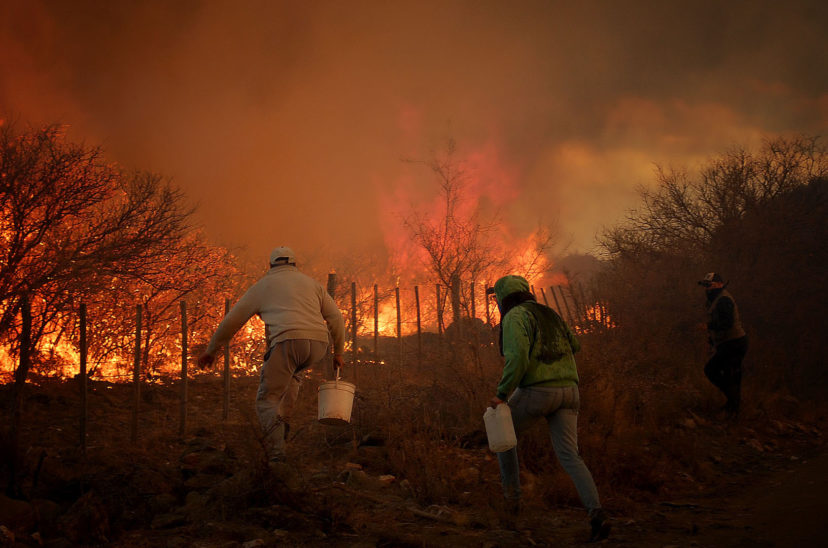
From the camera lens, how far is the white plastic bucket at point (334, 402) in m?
5.27

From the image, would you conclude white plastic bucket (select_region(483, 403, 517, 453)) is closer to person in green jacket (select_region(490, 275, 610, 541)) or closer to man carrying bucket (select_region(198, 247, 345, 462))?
person in green jacket (select_region(490, 275, 610, 541))

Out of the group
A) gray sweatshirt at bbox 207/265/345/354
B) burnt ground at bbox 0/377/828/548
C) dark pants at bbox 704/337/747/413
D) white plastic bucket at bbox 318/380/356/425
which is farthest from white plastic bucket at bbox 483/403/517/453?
dark pants at bbox 704/337/747/413

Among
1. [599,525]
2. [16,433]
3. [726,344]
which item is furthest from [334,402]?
[726,344]

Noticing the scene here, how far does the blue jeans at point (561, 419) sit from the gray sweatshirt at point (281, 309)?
79.6 inches

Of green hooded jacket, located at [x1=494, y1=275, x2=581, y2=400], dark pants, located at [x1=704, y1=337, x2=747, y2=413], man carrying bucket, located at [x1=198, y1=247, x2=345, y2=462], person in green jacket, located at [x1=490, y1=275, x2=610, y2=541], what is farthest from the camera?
dark pants, located at [x1=704, y1=337, x2=747, y2=413]

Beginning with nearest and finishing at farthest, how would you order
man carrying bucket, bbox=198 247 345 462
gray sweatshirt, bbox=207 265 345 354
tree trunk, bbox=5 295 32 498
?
tree trunk, bbox=5 295 32 498 → man carrying bucket, bbox=198 247 345 462 → gray sweatshirt, bbox=207 265 345 354

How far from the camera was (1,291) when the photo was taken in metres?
6.93

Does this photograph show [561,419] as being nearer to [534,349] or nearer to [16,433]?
[534,349]

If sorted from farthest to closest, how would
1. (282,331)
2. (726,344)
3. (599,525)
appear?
1. (726,344)
2. (282,331)
3. (599,525)

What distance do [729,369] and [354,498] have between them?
6375mm

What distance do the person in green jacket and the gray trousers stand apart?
6.13 feet

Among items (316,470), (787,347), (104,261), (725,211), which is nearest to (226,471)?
(316,470)

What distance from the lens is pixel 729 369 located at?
8.48m

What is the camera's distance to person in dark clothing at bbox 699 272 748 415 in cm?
844
